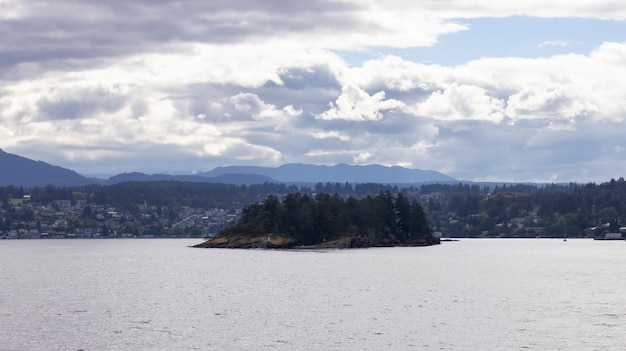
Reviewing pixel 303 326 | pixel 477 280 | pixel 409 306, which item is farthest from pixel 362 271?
pixel 303 326

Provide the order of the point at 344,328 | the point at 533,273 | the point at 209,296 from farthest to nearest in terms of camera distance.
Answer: the point at 533,273 < the point at 209,296 < the point at 344,328

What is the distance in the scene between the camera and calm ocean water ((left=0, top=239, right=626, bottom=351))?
7519 centimetres

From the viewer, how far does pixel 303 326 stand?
84.6 metres

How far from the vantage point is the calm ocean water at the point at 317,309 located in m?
75.2

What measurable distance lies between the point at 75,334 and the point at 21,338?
470 centimetres

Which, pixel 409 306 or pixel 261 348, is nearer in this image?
pixel 261 348

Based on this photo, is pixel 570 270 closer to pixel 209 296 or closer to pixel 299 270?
pixel 299 270

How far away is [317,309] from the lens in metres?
99.1

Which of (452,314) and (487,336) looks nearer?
(487,336)

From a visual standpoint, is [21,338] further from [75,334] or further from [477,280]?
[477,280]

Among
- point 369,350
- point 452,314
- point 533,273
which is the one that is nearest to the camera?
point 369,350

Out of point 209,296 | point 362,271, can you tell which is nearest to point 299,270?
point 362,271

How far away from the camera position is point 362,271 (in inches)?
6289

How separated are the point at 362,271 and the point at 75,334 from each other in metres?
86.4
